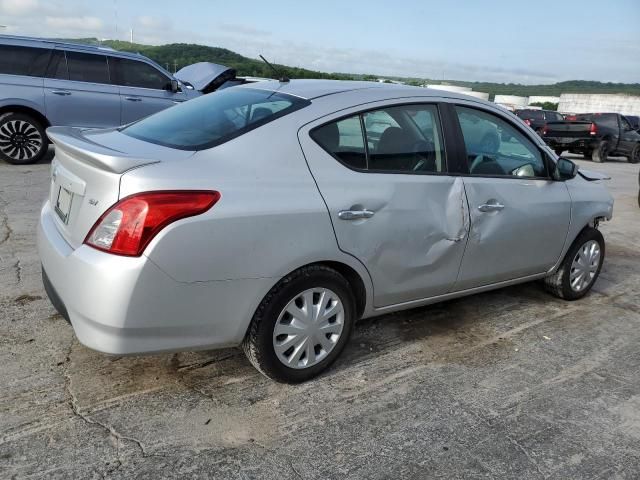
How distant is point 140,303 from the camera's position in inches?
93.8

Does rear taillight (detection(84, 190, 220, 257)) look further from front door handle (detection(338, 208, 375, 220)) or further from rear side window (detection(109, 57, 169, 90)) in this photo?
rear side window (detection(109, 57, 169, 90))

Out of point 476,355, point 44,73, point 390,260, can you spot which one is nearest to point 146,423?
point 390,260

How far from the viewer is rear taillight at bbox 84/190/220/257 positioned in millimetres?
2344

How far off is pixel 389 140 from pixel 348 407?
58.7 inches

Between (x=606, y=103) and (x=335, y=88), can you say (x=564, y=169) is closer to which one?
(x=335, y=88)

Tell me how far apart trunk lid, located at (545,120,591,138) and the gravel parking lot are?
15.4 m

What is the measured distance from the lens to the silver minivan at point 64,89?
28.5 feet

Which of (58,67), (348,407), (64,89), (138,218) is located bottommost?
(348,407)

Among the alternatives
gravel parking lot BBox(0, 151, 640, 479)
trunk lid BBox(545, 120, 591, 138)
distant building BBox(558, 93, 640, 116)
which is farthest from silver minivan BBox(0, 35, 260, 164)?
distant building BBox(558, 93, 640, 116)

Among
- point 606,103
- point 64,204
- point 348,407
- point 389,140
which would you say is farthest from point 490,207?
point 606,103

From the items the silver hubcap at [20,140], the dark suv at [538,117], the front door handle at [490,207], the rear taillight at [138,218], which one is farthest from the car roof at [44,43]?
the dark suv at [538,117]

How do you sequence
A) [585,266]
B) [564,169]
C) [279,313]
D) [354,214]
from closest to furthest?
[279,313]
[354,214]
[564,169]
[585,266]

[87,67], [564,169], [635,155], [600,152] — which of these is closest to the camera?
[564,169]

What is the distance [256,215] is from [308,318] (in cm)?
66
